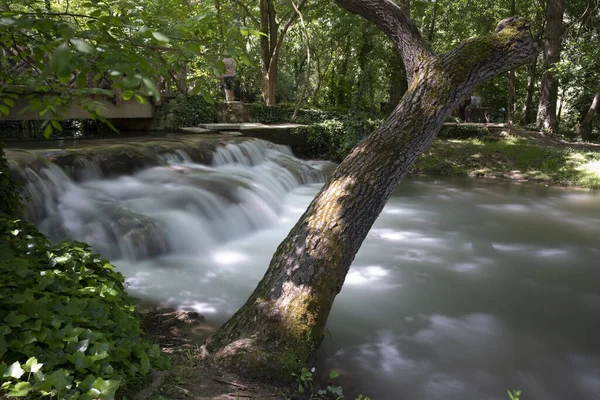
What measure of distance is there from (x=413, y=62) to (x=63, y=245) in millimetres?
3551

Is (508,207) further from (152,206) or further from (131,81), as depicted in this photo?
(131,81)

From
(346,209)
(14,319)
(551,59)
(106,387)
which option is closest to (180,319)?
(346,209)

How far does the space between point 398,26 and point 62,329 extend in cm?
392

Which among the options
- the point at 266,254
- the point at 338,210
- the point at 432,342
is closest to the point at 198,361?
the point at 338,210

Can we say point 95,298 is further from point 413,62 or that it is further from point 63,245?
point 413,62

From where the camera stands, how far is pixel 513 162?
1616cm

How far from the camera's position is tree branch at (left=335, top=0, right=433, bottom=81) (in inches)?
174

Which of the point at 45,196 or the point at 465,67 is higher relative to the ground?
the point at 465,67

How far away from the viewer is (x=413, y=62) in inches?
174

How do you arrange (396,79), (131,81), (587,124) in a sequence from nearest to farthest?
(131,81) < (587,124) < (396,79)

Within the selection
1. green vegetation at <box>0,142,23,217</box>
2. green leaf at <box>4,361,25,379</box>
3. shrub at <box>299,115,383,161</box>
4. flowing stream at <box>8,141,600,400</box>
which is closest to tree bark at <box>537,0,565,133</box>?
shrub at <box>299,115,383,161</box>

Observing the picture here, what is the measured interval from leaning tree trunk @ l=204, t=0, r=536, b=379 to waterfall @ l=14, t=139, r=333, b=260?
3.81 m

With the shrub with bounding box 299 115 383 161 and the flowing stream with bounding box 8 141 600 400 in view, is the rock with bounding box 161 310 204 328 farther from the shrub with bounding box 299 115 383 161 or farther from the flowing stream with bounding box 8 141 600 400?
the shrub with bounding box 299 115 383 161

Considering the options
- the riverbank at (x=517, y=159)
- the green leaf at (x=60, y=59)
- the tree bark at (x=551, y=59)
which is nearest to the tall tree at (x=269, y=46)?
the riverbank at (x=517, y=159)
